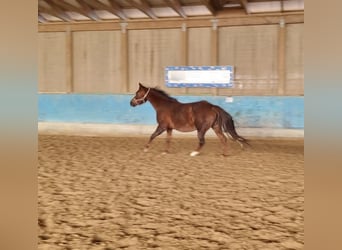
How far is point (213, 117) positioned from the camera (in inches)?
137

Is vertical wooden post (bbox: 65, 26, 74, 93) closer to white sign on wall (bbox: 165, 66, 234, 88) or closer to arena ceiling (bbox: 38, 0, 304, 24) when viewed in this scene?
arena ceiling (bbox: 38, 0, 304, 24)

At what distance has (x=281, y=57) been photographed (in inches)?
197

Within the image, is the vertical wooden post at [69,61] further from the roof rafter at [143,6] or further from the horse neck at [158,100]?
the horse neck at [158,100]

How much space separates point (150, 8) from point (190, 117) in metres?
2.37

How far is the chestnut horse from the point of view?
137 inches

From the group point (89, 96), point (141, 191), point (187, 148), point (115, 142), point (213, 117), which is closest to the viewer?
point (141, 191)

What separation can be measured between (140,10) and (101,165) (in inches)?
118

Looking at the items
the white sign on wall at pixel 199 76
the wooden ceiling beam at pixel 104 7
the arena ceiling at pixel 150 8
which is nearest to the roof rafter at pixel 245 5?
the arena ceiling at pixel 150 8

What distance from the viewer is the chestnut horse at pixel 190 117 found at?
11.4 ft

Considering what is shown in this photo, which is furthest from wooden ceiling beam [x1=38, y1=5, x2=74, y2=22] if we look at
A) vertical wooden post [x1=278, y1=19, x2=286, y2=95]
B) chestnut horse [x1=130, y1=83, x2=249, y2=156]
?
vertical wooden post [x1=278, y1=19, x2=286, y2=95]

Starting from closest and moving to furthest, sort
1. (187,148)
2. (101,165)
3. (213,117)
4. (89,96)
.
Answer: (101,165), (213,117), (187,148), (89,96)
